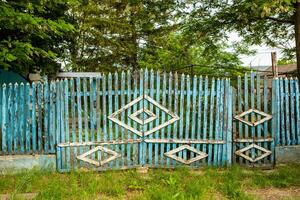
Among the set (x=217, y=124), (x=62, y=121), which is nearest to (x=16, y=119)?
(x=62, y=121)

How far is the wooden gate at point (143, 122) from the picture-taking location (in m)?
7.92

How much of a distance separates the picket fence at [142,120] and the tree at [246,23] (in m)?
1.82

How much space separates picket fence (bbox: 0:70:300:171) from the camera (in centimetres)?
789

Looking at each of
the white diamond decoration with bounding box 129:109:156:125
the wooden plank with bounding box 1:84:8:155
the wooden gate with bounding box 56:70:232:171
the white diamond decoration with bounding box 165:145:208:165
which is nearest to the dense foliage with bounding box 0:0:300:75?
the wooden plank with bounding box 1:84:8:155

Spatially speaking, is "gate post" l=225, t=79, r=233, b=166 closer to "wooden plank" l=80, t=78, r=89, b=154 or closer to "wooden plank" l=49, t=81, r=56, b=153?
"wooden plank" l=80, t=78, r=89, b=154

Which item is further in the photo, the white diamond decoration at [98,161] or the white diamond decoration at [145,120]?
the white diamond decoration at [145,120]

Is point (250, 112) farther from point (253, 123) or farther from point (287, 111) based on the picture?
point (287, 111)

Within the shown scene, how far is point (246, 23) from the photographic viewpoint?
1065 cm

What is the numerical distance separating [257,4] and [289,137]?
328 cm

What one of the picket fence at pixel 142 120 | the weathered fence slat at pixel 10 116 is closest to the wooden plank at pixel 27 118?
the picket fence at pixel 142 120

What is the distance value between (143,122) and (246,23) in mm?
4756

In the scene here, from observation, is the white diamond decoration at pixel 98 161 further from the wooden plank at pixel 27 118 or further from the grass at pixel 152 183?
the wooden plank at pixel 27 118

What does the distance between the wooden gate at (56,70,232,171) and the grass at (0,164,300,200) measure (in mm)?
347

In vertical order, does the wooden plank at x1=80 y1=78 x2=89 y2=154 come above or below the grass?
above
